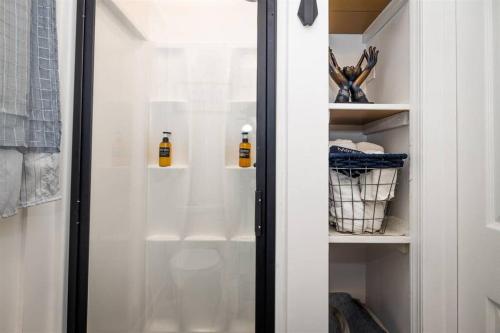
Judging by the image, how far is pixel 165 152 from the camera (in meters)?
1.06

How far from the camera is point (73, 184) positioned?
0.98 m

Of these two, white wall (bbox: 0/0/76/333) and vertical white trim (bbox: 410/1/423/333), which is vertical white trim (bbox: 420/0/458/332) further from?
white wall (bbox: 0/0/76/333)

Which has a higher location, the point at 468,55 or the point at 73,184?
the point at 468,55

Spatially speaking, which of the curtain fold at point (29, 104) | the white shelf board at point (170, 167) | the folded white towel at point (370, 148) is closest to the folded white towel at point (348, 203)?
the folded white towel at point (370, 148)

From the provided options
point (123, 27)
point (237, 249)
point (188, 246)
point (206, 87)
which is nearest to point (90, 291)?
point (188, 246)

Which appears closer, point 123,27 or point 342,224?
point 342,224

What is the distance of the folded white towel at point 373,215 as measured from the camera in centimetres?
98

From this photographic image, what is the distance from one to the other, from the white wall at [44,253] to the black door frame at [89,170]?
0.07ft

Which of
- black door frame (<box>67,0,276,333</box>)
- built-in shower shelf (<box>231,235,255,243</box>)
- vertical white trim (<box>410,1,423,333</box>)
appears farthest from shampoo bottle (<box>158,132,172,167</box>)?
vertical white trim (<box>410,1,423,333</box>)

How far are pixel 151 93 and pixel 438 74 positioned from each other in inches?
41.8

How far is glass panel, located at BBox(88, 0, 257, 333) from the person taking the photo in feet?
3.37

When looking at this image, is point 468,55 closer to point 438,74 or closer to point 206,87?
point 438,74

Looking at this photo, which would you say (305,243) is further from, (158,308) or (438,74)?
(438,74)

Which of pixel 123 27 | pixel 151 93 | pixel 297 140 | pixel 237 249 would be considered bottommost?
pixel 237 249
